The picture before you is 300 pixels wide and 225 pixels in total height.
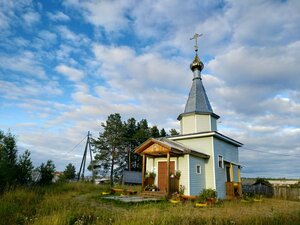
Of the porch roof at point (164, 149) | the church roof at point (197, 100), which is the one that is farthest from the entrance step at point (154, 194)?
the church roof at point (197, 100)

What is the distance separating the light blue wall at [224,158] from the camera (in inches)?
713

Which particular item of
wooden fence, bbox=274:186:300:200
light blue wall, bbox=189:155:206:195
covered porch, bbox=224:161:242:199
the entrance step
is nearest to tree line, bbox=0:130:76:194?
the entrance step

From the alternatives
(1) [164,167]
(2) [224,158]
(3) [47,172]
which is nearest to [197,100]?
(2) [224,158]

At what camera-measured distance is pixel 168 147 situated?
1591 centimetres

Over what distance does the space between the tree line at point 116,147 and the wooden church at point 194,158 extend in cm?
2044

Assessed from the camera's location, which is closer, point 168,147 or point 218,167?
point 168,147

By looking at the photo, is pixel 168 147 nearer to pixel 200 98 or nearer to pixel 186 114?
pixel 186 114

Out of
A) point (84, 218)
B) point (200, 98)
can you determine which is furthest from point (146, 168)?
point (84, 218)

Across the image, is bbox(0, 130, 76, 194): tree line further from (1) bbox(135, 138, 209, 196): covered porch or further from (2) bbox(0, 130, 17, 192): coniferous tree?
(1) bbox(135, 138, 209, 196): covered porch

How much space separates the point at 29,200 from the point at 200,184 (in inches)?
431

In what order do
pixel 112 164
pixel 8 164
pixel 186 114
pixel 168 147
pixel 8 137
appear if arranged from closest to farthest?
pixel 8 164 → pixel 8 137 → pixel 168 147 → pixel 186 114 → pixel 112 164

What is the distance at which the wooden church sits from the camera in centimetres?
1656

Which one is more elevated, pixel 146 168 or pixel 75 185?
pixel 146 168

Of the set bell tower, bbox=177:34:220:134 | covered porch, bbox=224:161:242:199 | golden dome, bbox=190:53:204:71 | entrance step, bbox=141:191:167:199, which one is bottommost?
entrance step, bbox=141:191:167:199
